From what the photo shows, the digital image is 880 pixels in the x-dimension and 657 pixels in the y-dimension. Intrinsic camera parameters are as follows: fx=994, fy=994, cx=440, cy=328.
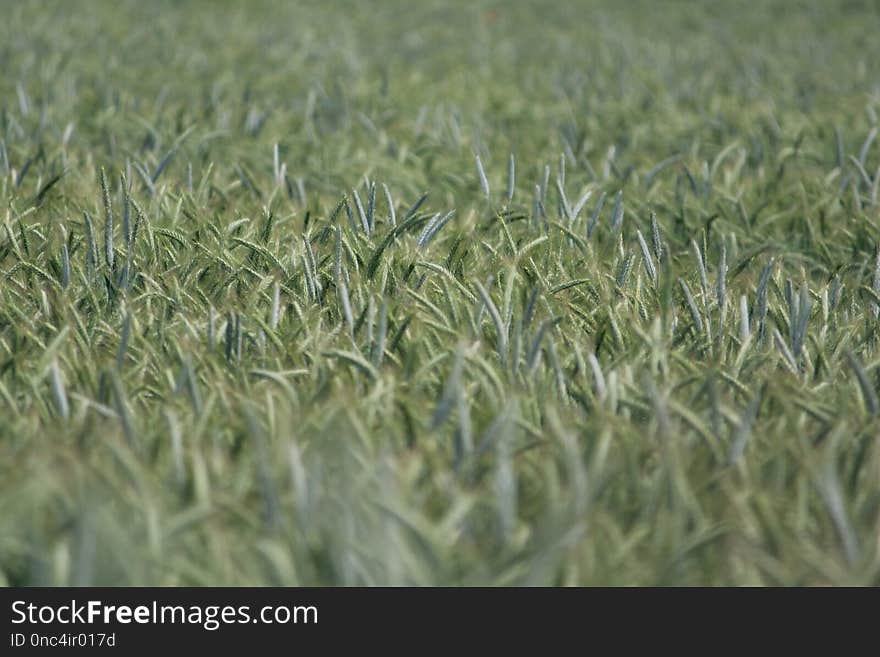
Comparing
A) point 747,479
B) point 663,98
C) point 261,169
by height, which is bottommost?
point 747,479

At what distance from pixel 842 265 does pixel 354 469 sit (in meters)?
1.67

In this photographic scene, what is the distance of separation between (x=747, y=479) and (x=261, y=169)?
2.42 m

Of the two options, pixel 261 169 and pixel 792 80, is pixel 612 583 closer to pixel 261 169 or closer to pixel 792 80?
pixel 261 169

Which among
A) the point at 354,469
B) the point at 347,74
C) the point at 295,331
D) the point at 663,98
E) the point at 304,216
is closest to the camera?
the point at 354,469

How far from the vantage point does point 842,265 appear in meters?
2.61

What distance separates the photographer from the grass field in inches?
54.6

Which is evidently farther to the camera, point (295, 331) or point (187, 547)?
point (295, 331)

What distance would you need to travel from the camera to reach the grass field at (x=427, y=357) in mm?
1388

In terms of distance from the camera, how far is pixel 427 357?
1.93m

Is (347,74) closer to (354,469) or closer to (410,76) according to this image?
(410,76)

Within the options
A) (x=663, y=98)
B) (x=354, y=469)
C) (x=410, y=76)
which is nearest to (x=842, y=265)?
(x=354, y=469)
